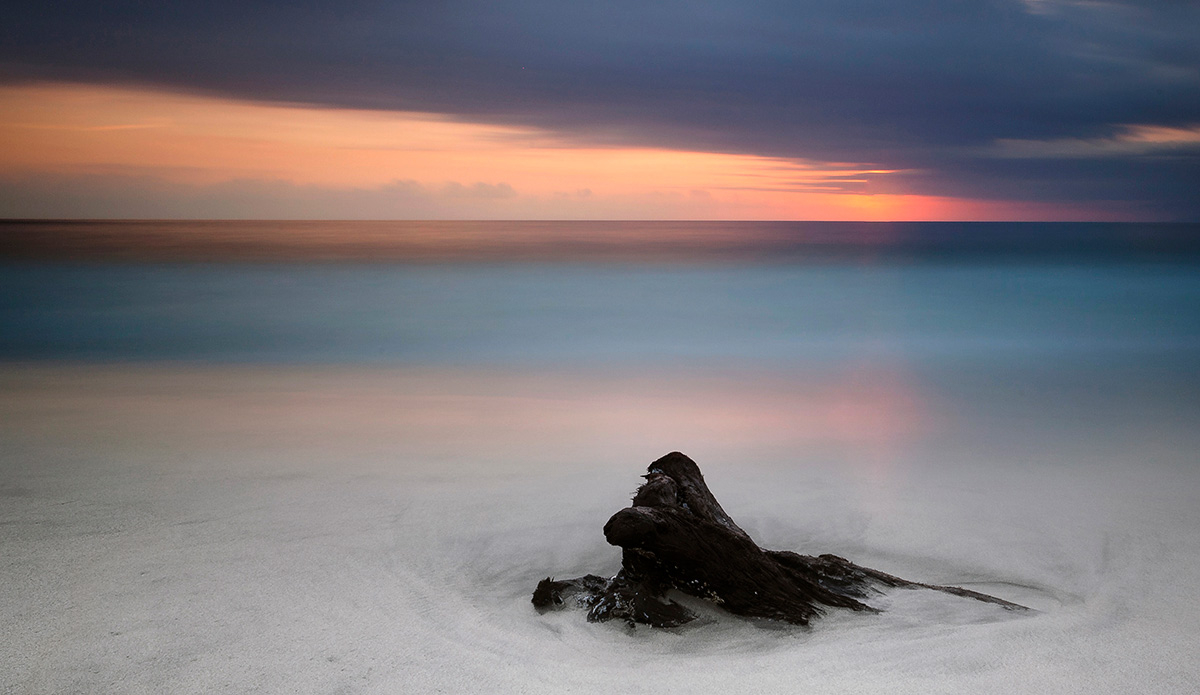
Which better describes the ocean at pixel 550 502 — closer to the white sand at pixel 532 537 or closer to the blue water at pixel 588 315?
the white sand at pixel 532 537

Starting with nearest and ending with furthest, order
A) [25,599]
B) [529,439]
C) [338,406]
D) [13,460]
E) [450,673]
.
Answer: [450,673] < [25,599] < [13,460] < [529,439] < [338,406]

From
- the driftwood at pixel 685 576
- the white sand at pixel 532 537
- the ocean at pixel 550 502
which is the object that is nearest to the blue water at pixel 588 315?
the ocean at pixel 550 502

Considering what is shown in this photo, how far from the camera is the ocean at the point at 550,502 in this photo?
2.96 metres

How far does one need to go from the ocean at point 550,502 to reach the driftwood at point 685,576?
94 mm

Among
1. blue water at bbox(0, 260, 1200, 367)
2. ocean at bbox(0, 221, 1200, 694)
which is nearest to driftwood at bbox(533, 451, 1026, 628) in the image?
ocean at bbox(0, 221, 1200, 694)

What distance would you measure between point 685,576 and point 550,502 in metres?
1.77

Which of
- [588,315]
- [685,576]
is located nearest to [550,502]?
[685,576]

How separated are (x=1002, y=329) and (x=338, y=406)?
12742mm

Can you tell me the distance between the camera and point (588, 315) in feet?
59.3

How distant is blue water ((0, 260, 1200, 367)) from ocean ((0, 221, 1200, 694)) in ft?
0.73

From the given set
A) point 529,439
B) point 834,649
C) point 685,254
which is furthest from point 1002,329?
point 685,254

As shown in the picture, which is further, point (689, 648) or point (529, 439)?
point (529, 439)

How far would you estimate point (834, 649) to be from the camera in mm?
3025

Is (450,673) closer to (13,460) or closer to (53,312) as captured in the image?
(13,460)
